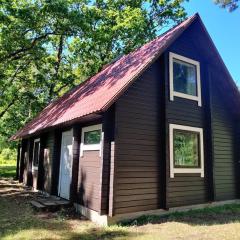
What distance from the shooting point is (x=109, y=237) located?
6922 millimetres

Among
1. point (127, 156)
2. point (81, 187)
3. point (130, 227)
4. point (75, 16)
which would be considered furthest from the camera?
point (75, 16)

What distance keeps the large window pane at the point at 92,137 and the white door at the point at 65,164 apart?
1531mm

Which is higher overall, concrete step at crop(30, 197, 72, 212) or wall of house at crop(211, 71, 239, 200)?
wall of house at crop(211, 71, 239, 200)

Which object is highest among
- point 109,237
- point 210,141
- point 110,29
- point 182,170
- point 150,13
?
point 150,13

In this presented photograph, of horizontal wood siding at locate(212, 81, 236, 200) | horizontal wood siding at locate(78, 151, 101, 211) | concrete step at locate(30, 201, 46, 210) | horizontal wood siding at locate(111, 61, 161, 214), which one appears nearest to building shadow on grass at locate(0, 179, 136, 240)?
concrete step at locate(30, 201, 46, 210)

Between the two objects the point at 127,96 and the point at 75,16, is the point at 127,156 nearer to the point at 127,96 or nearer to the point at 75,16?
the point at 127,96

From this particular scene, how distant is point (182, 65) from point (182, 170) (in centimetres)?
376

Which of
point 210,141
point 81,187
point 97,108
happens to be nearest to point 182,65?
point 210,141

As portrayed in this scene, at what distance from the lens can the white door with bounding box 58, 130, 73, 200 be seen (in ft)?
36.9

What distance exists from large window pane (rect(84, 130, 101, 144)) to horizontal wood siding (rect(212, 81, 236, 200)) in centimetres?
469

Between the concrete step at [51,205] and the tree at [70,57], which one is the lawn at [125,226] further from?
the tree at [70,57]

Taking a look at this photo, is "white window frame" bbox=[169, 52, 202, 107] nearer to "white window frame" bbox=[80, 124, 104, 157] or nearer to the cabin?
the cabin

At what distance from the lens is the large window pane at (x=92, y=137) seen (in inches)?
363

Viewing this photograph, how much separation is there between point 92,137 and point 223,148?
538 cm
